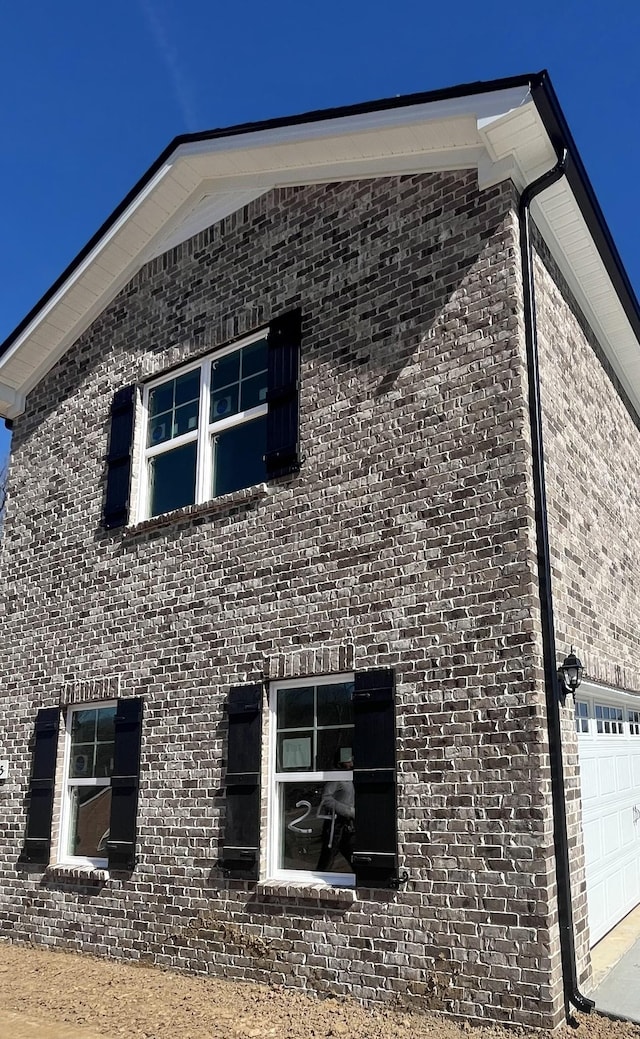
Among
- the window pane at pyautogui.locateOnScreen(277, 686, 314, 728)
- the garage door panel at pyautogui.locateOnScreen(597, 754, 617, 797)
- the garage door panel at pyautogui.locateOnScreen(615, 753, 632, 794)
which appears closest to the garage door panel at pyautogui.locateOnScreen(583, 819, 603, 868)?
the garage door panel at pyautogui.locateOnScreen(597, 754, 617, 797)

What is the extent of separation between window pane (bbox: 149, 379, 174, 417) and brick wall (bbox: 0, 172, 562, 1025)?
14.2 inches

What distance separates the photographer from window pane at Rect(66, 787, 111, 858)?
8.67 meters

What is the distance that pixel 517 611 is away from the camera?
6098 mm

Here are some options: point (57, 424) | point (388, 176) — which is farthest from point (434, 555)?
point (57, 424)

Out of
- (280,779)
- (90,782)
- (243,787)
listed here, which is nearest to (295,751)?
(280,779)

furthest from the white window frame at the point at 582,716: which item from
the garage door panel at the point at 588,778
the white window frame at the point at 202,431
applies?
the white window frame at the point at 202,431

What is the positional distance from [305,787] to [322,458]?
285cm

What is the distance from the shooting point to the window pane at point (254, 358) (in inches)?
338

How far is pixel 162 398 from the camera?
9.62 m

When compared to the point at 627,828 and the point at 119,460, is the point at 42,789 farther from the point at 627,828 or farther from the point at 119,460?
the point at 627,828

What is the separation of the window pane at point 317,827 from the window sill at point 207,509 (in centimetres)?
263

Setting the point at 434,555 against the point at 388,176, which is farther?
the point at 388,176

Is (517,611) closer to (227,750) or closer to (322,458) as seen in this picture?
(322,458)

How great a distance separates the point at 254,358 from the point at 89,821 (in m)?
5.11
